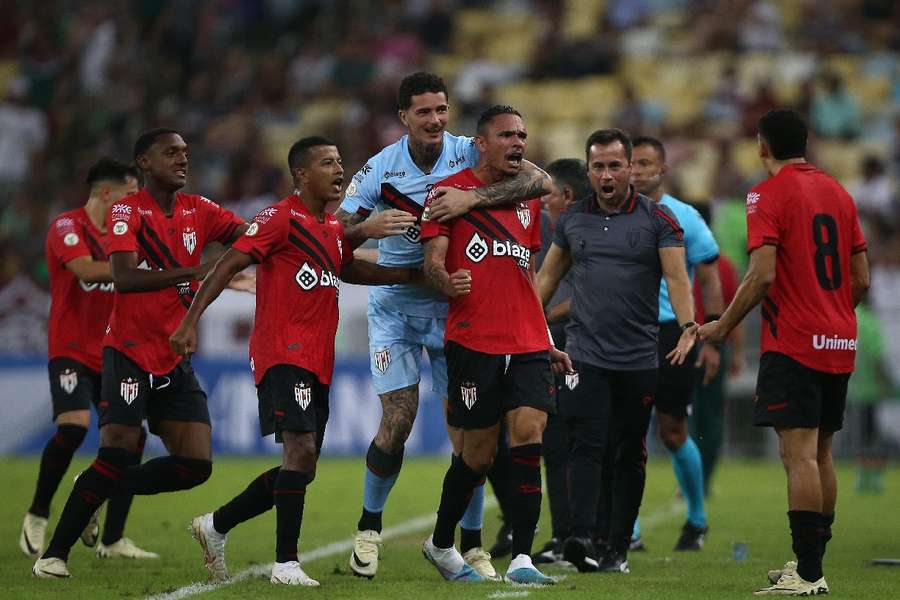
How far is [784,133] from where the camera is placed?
311 inches

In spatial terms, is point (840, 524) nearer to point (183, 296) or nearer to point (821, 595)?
point (821, 595)

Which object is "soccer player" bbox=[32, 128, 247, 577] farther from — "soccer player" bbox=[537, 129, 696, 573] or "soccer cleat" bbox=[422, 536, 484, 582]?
"soccer player" bbox=[537, 129, 696, 573]

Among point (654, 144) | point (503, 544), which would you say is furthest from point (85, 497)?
point (654, 144)

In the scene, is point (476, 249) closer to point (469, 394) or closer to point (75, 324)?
point (469, 394)

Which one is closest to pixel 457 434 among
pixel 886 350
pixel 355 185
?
pixel 355 185

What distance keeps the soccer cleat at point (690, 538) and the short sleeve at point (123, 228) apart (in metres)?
4.31

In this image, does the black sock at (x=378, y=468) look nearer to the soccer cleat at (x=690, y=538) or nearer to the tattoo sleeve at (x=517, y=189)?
the tattoo sleeve at (x=517, y=189)

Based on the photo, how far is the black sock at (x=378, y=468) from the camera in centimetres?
881

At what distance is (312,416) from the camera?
8.05m

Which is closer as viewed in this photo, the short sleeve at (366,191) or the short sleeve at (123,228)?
the short sleeve at (123,228)

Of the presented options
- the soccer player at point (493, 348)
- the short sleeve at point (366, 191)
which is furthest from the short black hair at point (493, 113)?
the short sleeve at point (366, 191)

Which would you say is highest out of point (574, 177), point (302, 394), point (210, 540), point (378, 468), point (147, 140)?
point (147, 140)

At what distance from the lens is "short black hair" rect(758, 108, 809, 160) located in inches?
311

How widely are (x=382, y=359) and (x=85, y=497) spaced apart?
1.82m
